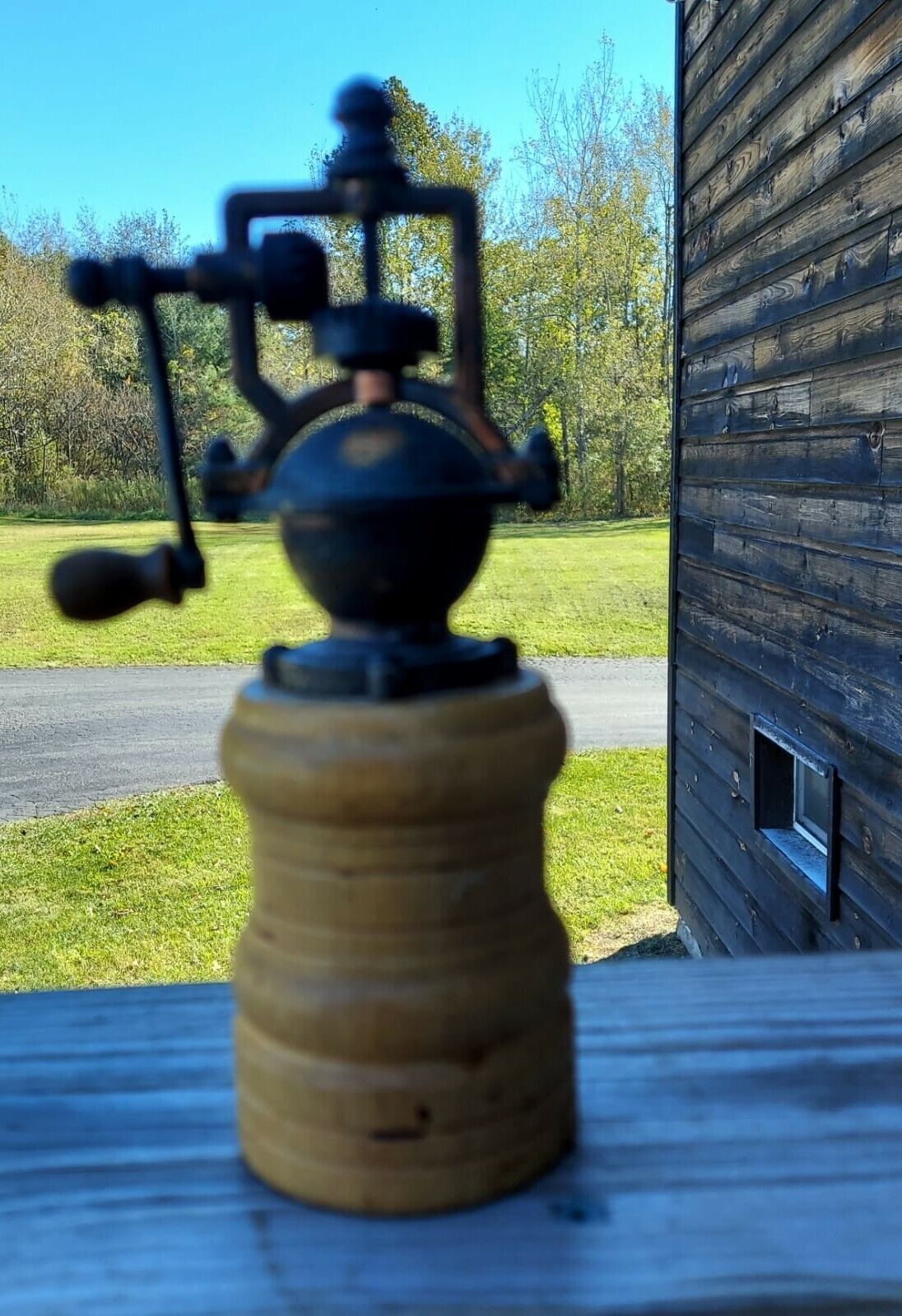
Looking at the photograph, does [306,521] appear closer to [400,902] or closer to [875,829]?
[400,902]

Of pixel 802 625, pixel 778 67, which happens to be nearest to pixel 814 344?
pixel 802 625

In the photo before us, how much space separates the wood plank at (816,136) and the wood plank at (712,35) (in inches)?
14.4

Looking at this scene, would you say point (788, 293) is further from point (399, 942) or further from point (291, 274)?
point (399, 942)

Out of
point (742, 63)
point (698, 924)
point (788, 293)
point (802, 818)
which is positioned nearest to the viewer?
point (788, 293)

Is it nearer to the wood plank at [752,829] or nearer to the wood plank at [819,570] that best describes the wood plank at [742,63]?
the wood plank at [819,570]

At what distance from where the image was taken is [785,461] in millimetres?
3416

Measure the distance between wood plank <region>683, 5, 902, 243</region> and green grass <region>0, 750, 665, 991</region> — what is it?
318cm

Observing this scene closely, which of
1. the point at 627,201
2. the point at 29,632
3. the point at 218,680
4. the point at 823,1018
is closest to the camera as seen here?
the point at 823,1018

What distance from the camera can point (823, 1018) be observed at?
999 mm

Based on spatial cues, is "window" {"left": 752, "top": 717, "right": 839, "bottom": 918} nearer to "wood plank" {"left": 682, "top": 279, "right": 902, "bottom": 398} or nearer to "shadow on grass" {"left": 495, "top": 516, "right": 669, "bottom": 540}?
"wood plank" {"left": 682, "top": 279, "right": 902, "bottom": 398}

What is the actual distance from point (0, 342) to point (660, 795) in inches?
710

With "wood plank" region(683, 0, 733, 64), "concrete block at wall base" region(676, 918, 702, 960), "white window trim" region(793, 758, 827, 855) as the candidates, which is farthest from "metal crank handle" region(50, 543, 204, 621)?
"concrete block at wall base" region(676, 918, 702, 960)

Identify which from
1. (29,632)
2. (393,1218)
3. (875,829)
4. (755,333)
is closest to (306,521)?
(393,1218)

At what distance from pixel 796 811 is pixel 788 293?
1.73 metres
